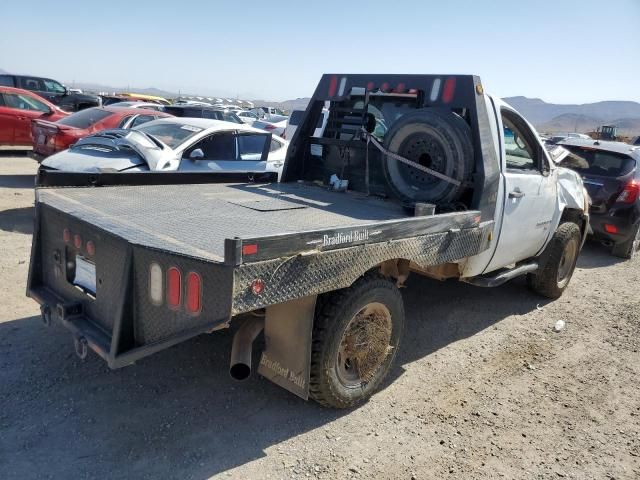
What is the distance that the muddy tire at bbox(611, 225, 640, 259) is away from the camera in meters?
8.82

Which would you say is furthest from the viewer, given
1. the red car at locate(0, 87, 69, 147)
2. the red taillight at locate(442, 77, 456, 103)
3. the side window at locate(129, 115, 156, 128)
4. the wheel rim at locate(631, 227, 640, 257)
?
the red car at locate(0, 87, 69, 147)

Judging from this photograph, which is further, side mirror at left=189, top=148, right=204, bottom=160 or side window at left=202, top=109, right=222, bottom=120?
side window at left=202, top=109, right=222, bottom=120

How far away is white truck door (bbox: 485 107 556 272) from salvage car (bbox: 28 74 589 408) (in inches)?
0.8

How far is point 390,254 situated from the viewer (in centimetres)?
354

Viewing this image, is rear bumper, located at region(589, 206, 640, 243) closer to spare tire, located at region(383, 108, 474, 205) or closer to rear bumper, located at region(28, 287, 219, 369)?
spare tire, located at region(383, 108, 474, 205)

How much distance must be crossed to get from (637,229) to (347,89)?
589 cm

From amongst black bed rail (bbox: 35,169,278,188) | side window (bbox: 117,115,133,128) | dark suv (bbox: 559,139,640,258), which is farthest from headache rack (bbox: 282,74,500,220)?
side window (bbox: 117,115,133,128)

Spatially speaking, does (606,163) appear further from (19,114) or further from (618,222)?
(19,114)

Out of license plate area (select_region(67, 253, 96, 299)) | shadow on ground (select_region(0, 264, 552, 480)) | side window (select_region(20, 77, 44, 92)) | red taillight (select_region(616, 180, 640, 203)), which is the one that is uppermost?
side window (select_region(20, 77, 44, 92))

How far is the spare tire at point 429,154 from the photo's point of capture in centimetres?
457

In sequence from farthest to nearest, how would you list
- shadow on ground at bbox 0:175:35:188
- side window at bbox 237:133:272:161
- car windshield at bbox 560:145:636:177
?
shadow on ground at bbox 0:175:35:188 → car windshield at bbox 560:145:636:177 → side window at bbox 237:133:272:161

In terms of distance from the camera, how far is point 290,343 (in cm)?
339

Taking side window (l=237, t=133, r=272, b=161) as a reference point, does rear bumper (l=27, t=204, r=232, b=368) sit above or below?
below

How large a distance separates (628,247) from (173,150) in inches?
281
